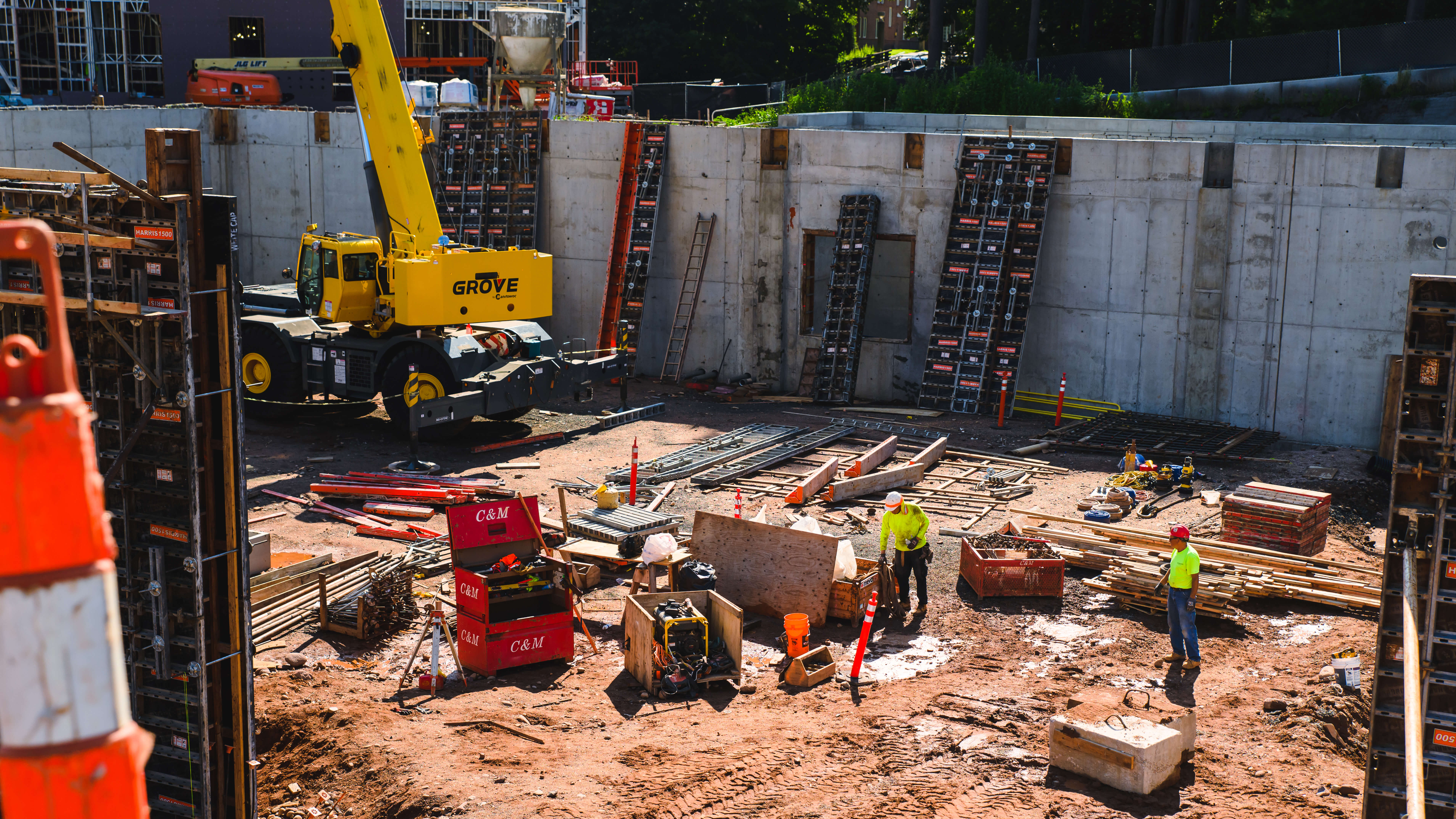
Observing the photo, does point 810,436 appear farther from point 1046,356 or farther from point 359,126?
point 359,126

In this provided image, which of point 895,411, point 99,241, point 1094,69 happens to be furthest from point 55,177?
point 1094,69

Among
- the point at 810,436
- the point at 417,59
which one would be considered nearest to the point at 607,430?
the point at 810,436

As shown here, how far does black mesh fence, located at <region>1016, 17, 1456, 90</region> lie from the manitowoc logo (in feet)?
89.9

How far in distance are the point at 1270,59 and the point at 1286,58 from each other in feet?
1.29

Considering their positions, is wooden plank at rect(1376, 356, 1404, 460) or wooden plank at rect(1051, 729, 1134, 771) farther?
wooden plank at rect(1376, 356, 1404, 460)

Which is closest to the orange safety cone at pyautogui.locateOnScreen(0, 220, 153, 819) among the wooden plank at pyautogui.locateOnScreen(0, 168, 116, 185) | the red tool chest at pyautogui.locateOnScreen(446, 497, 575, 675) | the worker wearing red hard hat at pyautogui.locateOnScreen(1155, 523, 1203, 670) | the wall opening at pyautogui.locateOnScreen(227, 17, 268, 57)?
the wooden plank at pyautogui.locateOnScreen(0, 168, 116, 185)

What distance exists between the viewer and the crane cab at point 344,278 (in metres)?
21.5

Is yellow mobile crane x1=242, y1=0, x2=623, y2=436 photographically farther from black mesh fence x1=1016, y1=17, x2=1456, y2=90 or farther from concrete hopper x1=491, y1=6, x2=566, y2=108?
black mesh fence x1=1016, y1=17, x2=1456, y2=90

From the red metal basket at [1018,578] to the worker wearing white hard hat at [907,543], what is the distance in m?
0.87

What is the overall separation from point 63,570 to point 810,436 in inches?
790

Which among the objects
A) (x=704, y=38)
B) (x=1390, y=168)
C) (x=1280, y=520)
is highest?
(x=704, y=38)

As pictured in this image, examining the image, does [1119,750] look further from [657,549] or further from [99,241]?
[99,241]

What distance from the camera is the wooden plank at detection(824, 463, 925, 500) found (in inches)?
740

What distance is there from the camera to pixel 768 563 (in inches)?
572
